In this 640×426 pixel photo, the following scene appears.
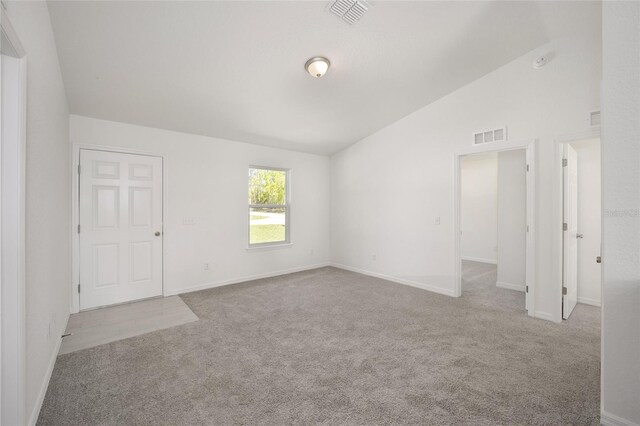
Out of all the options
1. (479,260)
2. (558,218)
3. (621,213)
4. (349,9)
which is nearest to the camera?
(621,213)

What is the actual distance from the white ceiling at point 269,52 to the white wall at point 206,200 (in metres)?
0.26

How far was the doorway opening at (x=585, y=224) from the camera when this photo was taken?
3346 millimetres

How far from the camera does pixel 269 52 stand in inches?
109

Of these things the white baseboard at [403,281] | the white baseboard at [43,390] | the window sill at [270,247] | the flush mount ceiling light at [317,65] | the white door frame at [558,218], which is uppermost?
the flush mount ceiling light at [317,65]

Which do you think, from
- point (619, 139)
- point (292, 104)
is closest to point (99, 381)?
point (292, 104)

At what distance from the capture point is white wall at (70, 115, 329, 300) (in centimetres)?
382

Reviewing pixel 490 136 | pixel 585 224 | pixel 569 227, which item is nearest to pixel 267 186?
pixel 490 136

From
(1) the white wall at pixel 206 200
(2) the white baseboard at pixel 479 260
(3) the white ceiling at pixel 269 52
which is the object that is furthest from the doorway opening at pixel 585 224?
(1) the white wall at pixel 206 200

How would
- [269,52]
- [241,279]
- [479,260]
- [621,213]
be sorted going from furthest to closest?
[479,260] → [241,279] → [269,52] → [621,213]

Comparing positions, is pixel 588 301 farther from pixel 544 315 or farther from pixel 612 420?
pixel 612 420

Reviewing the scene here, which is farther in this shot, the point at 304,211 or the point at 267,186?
the point at 304,211

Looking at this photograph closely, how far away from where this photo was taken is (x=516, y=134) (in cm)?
341

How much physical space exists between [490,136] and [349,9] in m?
2.45

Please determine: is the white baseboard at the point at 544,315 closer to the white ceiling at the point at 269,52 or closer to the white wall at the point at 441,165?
A: the white wall at the point at 441,165
